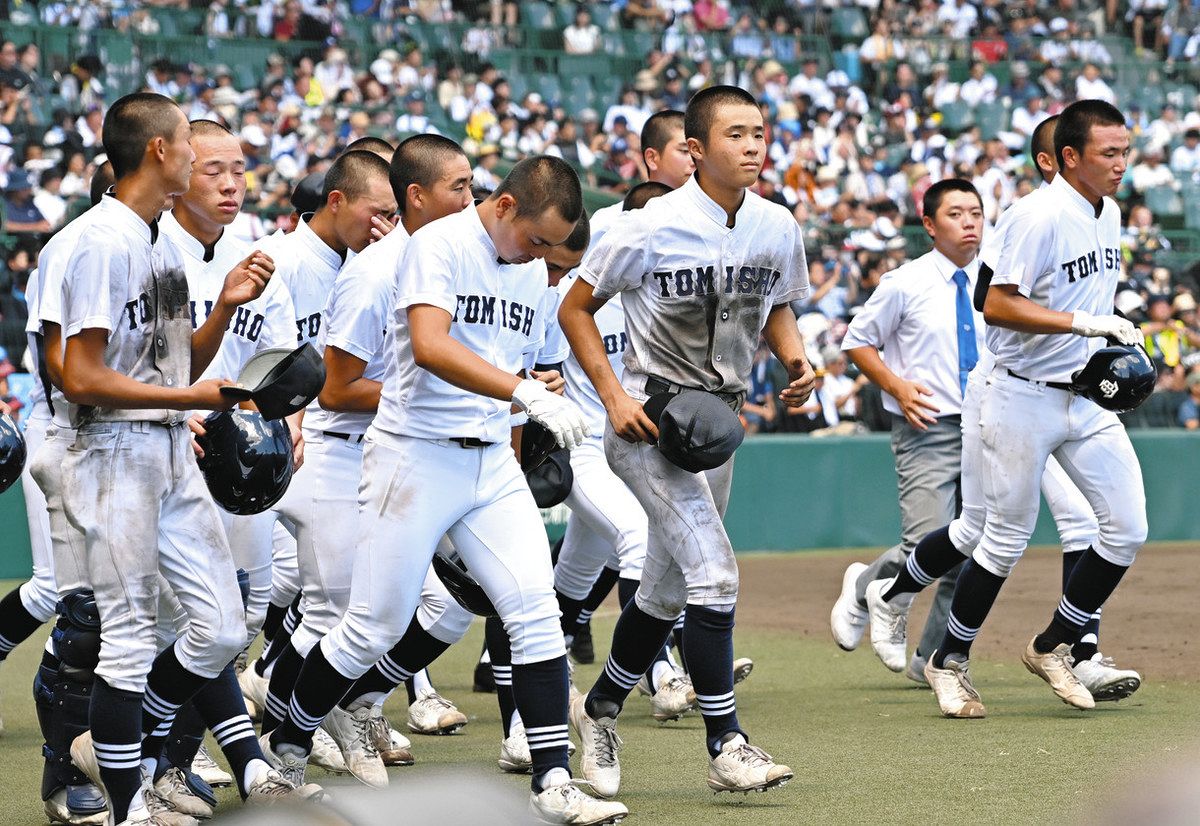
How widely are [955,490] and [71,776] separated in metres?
4.84

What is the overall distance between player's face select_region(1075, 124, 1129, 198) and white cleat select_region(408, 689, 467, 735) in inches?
140

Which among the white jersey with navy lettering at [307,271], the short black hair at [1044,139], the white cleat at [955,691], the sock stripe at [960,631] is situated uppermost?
the short black hair at [1044,139]

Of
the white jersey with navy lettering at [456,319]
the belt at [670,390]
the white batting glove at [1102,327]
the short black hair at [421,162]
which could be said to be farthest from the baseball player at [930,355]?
the white jersey with navy lettering at [456,319]

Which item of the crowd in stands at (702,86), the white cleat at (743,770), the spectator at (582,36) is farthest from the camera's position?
the spectator at (582,36)

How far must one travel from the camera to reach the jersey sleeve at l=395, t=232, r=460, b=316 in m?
5.09

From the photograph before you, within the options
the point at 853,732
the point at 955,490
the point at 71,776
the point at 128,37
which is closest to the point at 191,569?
the point at 71,776

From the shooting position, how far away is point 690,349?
5801 mm

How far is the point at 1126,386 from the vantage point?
22.3ft

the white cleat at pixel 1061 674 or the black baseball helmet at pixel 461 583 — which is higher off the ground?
the black baseball helmet at pixel 461 583

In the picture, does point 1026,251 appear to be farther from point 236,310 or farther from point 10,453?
point 10,453

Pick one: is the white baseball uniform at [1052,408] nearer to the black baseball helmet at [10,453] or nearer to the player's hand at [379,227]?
the player's hand at [379,227]

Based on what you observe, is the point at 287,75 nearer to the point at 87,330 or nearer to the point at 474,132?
the point at 474,132

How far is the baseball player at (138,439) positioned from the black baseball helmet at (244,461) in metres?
0.14

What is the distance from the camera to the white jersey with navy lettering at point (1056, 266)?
7.09m
